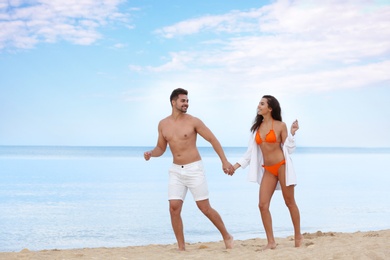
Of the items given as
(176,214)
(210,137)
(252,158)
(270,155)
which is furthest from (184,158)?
(270,155)

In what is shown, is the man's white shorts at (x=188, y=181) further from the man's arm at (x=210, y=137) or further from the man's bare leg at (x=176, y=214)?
the man's arm at (x=210, y=137)

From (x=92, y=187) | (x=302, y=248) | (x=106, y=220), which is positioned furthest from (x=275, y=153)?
(x=92, y=187)

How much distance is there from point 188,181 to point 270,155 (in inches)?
40.1


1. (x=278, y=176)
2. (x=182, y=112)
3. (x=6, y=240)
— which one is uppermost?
(x=182, y=112)

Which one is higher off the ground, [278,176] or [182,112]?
[182,112]

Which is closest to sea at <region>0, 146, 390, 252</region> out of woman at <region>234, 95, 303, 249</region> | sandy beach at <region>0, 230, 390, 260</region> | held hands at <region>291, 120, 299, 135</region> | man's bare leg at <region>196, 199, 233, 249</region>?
sandy beach at <region>0, 230, 390, 260</region>

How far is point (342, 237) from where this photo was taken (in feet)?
27.5

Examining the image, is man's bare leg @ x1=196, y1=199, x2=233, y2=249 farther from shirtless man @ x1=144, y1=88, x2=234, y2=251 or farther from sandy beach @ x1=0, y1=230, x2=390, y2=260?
sandy beach @ x1=0, y1=230, x2=390, y2=260

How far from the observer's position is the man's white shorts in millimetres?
6707

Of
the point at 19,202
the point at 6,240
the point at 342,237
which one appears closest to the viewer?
the point at 342,237

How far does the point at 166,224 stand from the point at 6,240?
3.53m

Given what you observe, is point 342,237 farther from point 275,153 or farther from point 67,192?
point 67,192

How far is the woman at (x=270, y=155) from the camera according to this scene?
257 inches

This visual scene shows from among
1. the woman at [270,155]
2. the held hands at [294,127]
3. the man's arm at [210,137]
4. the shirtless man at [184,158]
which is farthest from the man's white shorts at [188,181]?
the held hands at [294,127]
